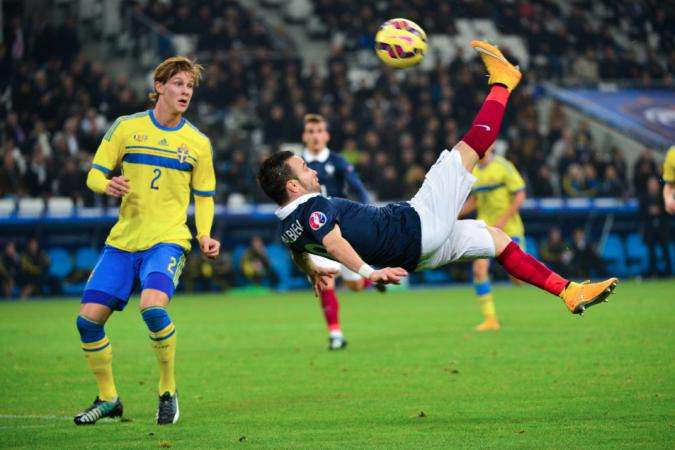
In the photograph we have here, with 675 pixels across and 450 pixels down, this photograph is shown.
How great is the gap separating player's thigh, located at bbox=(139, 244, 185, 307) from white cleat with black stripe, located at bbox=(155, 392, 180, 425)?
29.0 inches

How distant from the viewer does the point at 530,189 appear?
29828mm

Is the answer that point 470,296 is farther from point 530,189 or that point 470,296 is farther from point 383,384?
point 383,384

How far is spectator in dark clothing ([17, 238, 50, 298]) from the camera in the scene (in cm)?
2594

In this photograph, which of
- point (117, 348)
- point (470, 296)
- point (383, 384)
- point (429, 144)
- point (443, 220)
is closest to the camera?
point (443, 220)

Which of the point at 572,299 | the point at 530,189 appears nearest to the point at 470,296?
the point at 530,189

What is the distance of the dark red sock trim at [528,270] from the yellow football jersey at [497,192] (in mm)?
8100

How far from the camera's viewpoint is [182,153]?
9383 millimetres

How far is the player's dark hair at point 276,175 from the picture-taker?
876 centimetres

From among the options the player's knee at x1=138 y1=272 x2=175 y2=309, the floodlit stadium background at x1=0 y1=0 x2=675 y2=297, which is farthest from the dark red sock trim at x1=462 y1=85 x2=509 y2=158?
the floodlit stadium background at x1=0 y1=0 x2=675 y2=297

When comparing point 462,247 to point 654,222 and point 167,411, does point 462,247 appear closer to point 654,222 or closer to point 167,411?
point 167,411

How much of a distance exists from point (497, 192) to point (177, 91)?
8869 millimetres

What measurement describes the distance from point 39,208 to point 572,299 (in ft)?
61.9

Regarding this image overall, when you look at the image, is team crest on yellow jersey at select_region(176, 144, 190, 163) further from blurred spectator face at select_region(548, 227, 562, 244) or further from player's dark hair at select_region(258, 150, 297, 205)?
blurred spectator face at select_region(548, 227, 562, 244)

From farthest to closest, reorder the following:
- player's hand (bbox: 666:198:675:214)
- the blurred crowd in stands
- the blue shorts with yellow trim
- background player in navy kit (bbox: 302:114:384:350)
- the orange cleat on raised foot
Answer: the blurred crowd in stands → background player in navy kit (bbox: 302:114:384:350) → player's hand (bbox: 666:198:675:214) → the orange cleat on raised foot → the blue shorts with yellow trim
